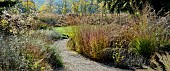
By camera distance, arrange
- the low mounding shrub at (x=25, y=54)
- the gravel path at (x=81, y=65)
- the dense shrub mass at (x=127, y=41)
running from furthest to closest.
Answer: the dense shrub mass at (x=127, y=41) < the gravel path at (x=81, y=65) < the low mounding shrub at (x=25, y=54)

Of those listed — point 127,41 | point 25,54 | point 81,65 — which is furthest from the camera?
point 127,41

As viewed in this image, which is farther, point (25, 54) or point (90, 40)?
point (90, 40)

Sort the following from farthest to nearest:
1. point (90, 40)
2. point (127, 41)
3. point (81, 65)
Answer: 1. point (90, 40)
2. point (127, 41)
3. point (81, 65)

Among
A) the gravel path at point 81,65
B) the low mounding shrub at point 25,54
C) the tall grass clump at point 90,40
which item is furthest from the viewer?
the tall grass clump at point 90,40

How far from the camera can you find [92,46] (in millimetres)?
8008

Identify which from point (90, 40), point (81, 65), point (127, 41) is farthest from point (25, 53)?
point (127, 41)

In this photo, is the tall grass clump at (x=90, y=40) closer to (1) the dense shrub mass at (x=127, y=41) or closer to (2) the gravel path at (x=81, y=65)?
(1) the dense shrub mass at (x=127, y=41)

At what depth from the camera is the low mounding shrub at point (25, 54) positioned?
4.87 meters

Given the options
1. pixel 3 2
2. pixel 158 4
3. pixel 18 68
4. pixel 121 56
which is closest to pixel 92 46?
pixel 121 56

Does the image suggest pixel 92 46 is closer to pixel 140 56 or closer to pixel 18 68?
pixel 140 56

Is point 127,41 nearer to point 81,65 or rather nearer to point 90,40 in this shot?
point 90,40

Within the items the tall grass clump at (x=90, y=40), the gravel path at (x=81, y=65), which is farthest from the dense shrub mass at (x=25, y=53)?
the tall grass clump at (x=90, y=40)

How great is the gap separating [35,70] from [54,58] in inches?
58.7

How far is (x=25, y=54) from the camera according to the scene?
5430 mm
